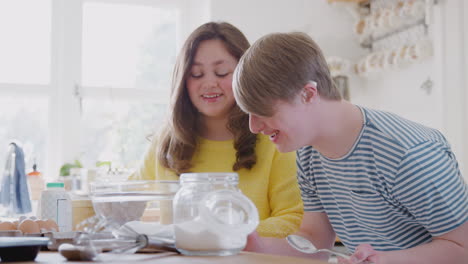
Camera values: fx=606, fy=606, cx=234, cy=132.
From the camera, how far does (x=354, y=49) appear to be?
3914 mm

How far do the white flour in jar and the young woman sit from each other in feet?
2.47

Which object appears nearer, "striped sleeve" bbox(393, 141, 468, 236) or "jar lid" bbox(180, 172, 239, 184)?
"jar lid" bbox(180, 172, 239, 184)

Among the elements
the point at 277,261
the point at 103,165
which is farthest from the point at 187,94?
the point at 103,165

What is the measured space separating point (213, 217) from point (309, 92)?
40cm

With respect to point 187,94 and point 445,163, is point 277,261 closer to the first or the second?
point 445,163

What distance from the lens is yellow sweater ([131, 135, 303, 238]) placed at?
4.94 ft

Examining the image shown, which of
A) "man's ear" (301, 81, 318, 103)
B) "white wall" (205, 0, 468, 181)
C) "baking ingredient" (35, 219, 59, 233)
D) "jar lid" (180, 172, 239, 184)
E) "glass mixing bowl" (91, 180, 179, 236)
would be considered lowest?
"baking ingredient" (35, 219, 59, 233)

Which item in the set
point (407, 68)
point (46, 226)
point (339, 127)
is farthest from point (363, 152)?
point (407, 68)

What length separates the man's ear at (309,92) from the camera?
1132 millimetres

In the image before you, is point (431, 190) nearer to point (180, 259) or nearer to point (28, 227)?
point (180, 259)

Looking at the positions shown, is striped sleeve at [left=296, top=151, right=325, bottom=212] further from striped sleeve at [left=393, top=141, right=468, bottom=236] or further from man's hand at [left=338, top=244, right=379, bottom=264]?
man's hand at [left=338, top=244, right=379, bottom=264]

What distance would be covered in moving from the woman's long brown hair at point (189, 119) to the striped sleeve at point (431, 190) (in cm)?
60

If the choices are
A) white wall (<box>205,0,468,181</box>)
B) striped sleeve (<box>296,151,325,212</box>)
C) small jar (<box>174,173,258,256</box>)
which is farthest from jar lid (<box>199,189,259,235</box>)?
white wall (<box>205,0,468,181</box>)

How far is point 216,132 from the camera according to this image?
1785 mm
